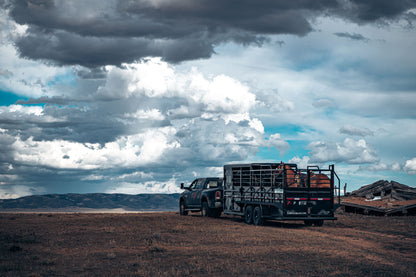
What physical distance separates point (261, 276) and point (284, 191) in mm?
10894

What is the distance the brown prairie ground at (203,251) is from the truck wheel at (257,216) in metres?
1.14

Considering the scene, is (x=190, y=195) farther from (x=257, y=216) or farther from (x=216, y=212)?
(x=257, y=216)

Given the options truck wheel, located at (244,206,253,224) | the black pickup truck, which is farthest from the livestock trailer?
the black pickup truck

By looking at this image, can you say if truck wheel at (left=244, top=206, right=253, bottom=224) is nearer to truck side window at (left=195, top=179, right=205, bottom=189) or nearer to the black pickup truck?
the black pickup truck

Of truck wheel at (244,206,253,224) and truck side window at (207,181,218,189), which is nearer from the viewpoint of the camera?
truck wheel at (244,206,253,224)

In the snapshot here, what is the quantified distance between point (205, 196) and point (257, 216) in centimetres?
527

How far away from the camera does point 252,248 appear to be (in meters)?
15.5

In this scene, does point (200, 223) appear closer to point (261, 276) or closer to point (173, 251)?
point (173, 251)

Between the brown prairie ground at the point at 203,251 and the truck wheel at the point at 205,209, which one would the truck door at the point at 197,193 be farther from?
the brown prairie ground at the point at 203,251

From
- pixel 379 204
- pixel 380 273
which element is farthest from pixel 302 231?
pixel 379 204

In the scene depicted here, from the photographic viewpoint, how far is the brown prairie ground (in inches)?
480

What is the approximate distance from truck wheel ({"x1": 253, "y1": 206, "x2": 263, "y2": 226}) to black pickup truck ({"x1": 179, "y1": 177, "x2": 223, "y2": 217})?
3.72 meters

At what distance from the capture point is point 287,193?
22.1 m

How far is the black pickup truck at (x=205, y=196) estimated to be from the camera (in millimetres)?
27402
